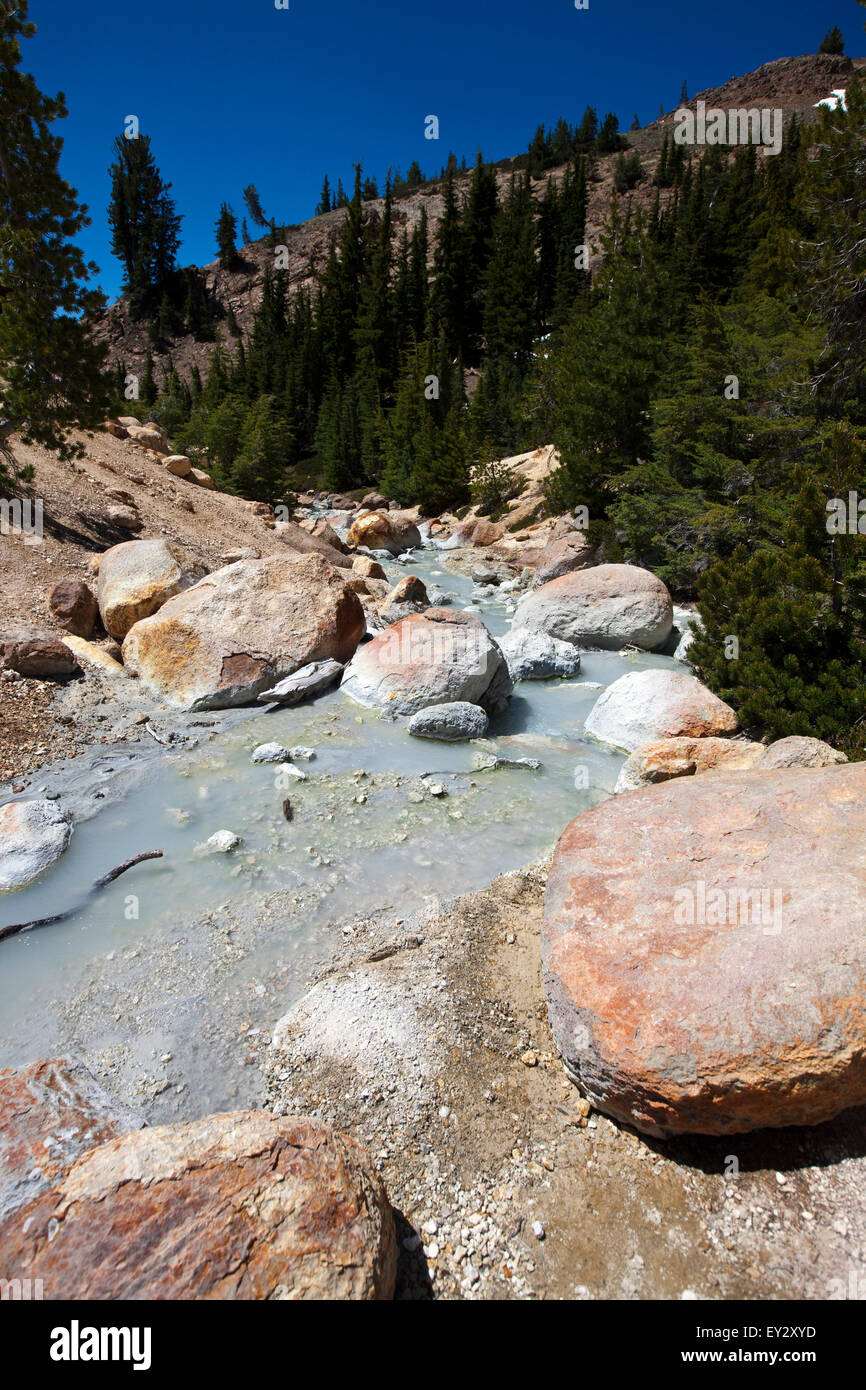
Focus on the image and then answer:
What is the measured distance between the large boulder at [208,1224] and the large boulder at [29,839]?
331 centimetres

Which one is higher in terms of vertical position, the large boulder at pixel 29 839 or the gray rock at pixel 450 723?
the gray rock at pixel 450 723

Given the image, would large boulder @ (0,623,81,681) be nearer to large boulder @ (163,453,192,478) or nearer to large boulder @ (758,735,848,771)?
large boulder @ (758,735,848,771)

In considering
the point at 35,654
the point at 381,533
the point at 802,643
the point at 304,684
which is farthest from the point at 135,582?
the point at 381,533

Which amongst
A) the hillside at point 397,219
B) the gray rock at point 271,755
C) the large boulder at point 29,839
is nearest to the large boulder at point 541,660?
the gray rock at point 271,755

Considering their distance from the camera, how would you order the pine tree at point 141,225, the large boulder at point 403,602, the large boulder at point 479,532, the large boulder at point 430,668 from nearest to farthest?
the large boulder at point 430,668 → the large boulder at point 403,602 → the large boulder at point 479,532 → the pine tree at point 141,225

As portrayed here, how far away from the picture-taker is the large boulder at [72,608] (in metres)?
9.63

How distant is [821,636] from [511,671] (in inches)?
164

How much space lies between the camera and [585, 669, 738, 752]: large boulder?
7711 millimetres

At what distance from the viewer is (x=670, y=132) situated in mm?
88312

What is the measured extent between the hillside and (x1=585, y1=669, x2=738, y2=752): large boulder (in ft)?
273

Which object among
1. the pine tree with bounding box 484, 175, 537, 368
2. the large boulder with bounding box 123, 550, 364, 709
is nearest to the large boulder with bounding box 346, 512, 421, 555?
the large boulder with bounding box 123, 550, 364, 709

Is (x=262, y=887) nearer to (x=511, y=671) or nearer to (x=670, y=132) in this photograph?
(x=511, y=671)

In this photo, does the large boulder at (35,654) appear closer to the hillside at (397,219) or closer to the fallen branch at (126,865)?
the fallen branch at (126,865)
